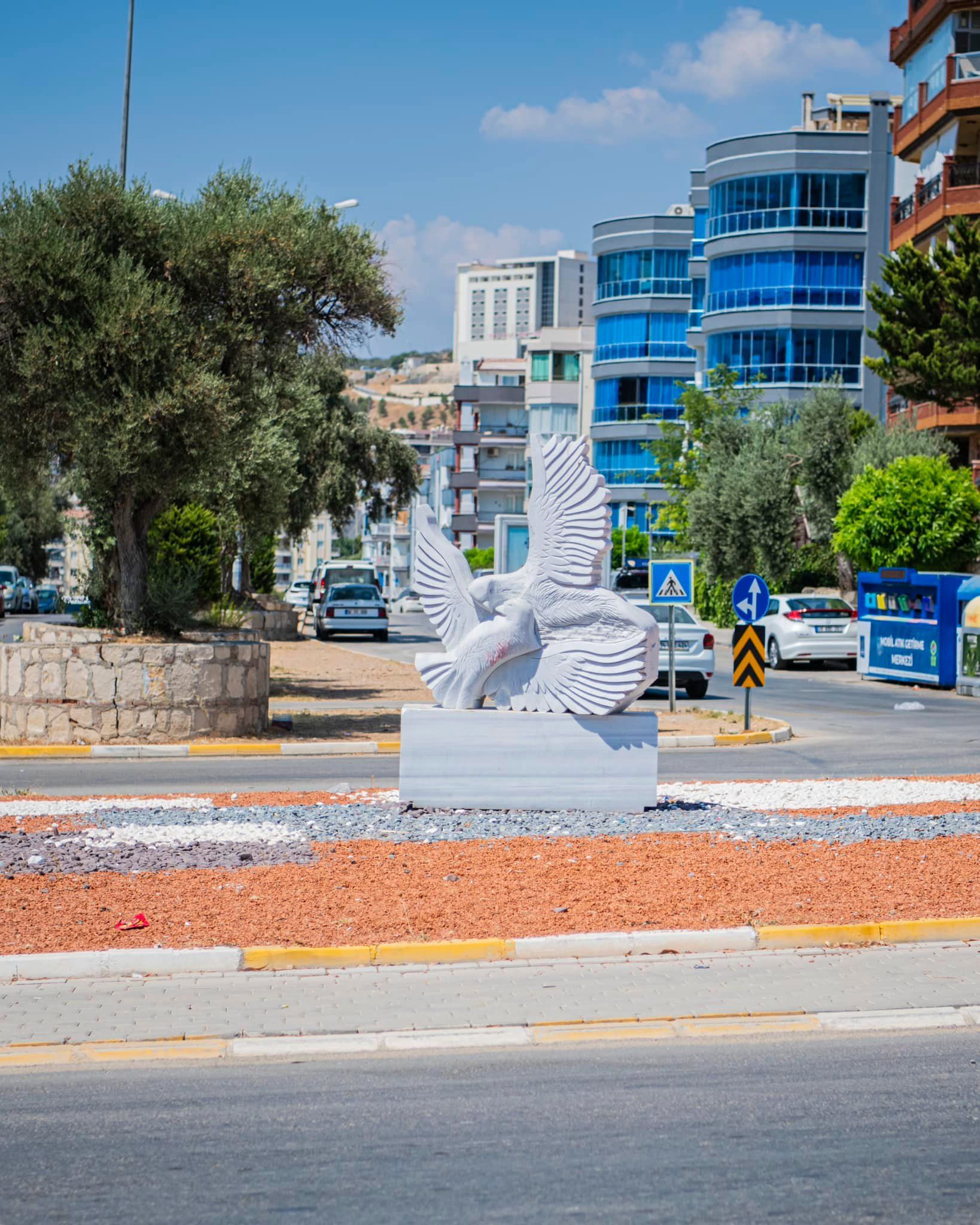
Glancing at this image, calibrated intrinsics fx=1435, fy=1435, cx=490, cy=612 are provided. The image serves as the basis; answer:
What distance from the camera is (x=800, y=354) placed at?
5862 centimetres

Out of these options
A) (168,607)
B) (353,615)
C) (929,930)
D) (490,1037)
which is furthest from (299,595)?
(490,1037)

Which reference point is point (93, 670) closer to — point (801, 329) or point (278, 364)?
point (278, 364)

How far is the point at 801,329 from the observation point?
5856cm

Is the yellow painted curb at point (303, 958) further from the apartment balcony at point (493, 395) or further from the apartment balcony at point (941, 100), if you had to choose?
the apartment balcony at point (493, 395)

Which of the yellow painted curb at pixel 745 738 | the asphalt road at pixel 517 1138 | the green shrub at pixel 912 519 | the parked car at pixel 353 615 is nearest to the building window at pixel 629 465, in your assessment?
the parked car at pixel 353 615

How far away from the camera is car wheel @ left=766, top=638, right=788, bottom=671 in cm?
3103

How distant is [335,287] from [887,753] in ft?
29.7

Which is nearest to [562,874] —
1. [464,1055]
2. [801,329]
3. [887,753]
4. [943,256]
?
[464,1055]

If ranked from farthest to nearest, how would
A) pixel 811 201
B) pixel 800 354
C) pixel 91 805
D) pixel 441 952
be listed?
pixel 800 354 < pixel 811 201 < pixel 91 805 < pixel 441 952

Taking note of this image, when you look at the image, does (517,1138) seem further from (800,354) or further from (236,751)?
(800,354)

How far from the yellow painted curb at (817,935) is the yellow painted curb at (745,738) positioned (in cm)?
1015

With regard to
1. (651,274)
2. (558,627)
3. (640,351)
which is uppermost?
(651,274)

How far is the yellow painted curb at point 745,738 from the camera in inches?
712

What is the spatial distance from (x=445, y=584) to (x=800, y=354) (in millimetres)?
49422
